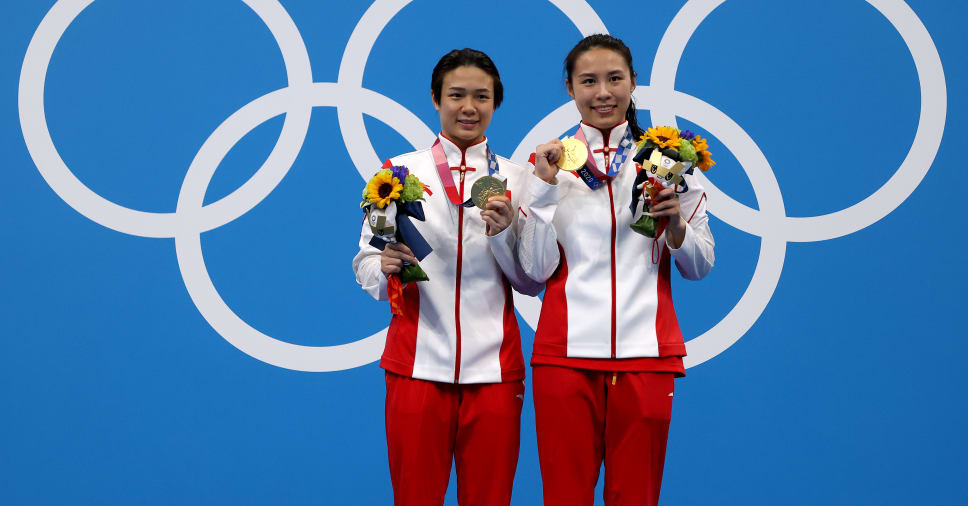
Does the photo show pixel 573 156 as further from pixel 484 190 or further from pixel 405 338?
pixel 405 338

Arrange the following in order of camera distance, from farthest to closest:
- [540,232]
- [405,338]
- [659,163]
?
1. [405,338]
2. [540,232]
3. [659,163]

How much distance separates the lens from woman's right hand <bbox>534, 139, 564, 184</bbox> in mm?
2549

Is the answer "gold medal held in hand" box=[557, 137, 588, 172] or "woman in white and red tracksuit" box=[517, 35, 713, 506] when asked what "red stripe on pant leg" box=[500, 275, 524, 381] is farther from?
"gold medal held in hand" box=[557, 137, 588, 172]

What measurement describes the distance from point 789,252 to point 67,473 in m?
3.46

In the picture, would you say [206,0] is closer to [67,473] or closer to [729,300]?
[67,473]

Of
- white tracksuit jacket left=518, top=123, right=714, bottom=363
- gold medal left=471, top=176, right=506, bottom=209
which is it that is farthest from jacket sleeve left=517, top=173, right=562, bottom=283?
gold medal left=471, top=176, right=506, bottom=209

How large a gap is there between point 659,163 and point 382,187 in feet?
2.64

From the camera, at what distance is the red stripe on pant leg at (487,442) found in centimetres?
262

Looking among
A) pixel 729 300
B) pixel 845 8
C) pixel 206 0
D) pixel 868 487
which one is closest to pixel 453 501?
pixel 729 300

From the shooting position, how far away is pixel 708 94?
4016 millimetres

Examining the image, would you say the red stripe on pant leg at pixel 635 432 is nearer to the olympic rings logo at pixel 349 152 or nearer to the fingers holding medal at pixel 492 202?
the fingers holding medal at pixel 492 202

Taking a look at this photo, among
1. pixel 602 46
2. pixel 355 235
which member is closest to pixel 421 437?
pixel 602 46

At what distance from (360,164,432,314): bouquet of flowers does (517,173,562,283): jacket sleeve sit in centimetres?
30

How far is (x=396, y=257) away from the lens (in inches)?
101
